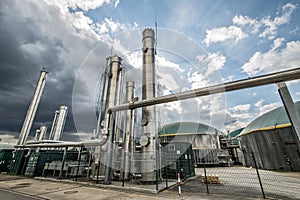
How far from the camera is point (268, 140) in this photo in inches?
775

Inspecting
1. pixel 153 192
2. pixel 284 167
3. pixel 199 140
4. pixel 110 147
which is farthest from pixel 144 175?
pixel 199 140

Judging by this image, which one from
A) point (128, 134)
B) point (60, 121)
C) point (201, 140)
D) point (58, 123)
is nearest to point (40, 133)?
point (58, 123)

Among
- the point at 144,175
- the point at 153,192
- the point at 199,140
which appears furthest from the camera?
the point at 199,140

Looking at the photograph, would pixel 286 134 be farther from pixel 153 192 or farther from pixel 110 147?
pixel 110 147

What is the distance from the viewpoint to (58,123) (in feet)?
113

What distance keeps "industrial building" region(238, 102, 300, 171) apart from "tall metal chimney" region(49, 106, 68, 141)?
37.2 m

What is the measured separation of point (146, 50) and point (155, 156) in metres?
9.59

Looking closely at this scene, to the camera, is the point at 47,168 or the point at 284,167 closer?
the point at 47,168

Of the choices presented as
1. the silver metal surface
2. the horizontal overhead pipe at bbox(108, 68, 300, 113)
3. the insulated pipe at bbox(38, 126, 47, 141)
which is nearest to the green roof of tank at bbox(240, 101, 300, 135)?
the silver metal surface

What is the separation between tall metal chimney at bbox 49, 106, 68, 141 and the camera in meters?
33.0

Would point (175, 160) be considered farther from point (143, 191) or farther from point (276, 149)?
point (276, 149)

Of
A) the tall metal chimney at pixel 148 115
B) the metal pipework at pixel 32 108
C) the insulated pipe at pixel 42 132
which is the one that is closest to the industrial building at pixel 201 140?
the tall metal chimney at pixel 148 115

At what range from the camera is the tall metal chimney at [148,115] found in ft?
35.1

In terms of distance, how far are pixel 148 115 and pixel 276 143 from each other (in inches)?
731
